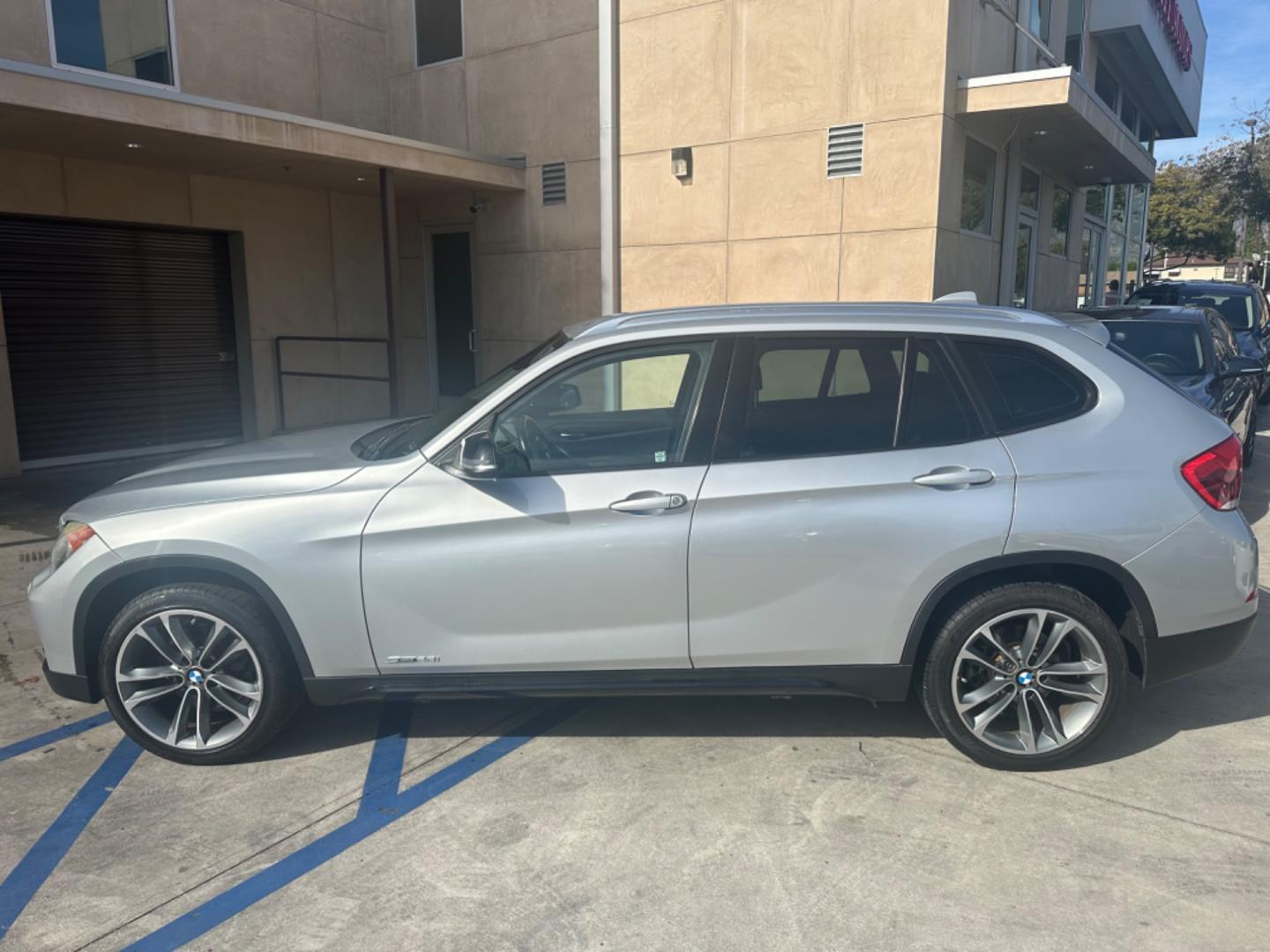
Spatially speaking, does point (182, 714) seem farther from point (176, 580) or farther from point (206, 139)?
point (206, 139)

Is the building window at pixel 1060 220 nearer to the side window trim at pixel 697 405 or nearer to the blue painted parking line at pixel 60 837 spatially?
the side window trim at pixel 697 405

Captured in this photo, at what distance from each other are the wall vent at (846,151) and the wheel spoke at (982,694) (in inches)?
279

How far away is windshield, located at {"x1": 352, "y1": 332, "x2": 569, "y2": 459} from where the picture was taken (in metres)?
3.81

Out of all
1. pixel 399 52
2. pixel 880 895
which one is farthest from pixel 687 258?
pixel 880 895

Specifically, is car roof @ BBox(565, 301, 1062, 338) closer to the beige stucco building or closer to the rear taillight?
the rear taillight

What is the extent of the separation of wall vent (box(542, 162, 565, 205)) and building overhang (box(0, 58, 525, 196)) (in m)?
Result: 0.34

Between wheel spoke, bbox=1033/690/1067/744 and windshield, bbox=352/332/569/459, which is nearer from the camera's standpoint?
wheel spoke, bbox=1033/690/1067/744

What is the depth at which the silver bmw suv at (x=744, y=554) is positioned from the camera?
3521 mm

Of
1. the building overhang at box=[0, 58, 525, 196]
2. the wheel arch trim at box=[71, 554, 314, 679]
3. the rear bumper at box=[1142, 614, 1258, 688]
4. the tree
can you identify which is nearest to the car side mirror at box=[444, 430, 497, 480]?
the wheel arch trim at box=[71, 554, 314, 679]

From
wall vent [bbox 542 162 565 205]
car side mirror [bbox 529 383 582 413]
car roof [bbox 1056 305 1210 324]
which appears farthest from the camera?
wall vent [bbox 542 162 565 205]

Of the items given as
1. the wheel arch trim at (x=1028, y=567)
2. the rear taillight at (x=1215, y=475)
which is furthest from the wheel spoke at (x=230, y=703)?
the rear taillight at (x=1215, y=475)

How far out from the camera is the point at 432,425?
3977mm

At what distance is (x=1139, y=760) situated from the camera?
380 cm

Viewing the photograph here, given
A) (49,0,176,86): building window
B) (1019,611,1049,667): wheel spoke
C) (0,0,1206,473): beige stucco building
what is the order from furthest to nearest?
1. (49,0,176,86): building window
2. (0,0,1206,473): beige stucco building
3. (1019,611,1049,667): wheel spoke
